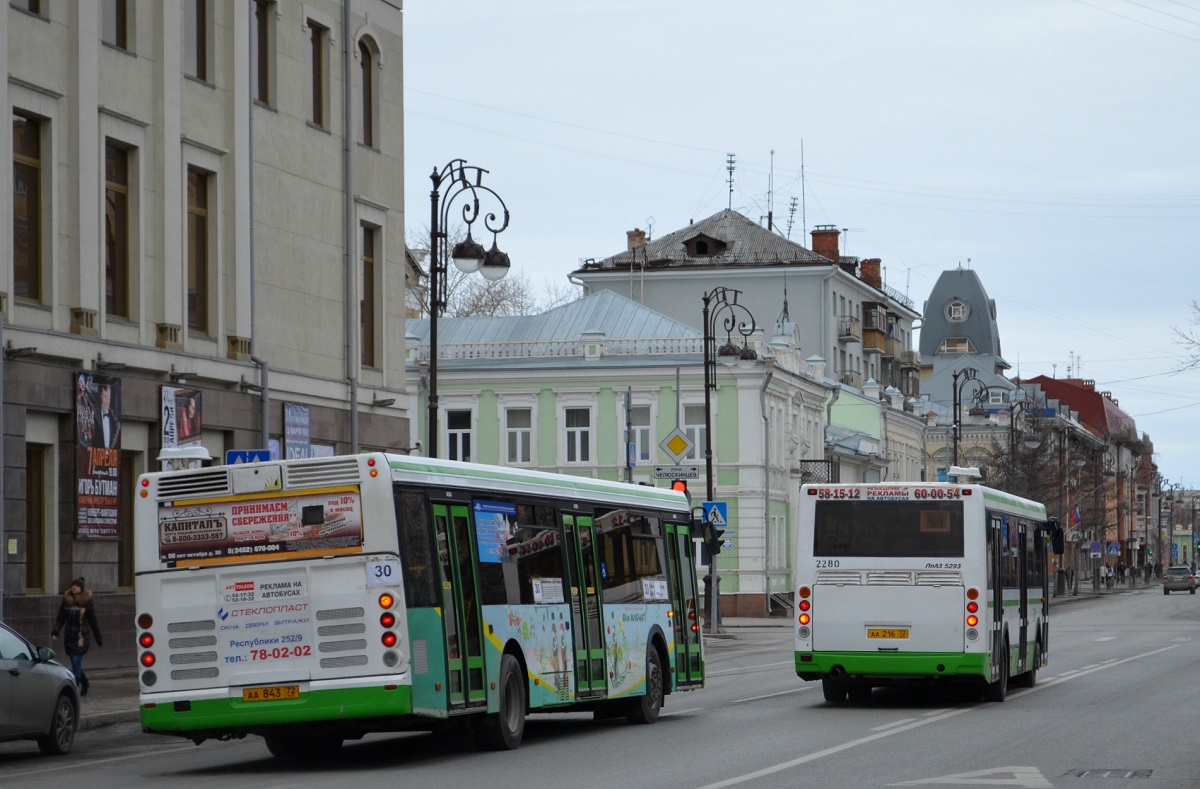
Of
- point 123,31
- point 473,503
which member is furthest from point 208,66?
point 473,503

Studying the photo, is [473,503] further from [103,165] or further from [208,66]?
[208,66]

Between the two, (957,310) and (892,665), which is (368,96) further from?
(957,310)

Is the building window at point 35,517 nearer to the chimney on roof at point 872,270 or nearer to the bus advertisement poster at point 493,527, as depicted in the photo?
the bus advertisement poster at point 493,527

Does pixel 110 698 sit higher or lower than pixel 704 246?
lower

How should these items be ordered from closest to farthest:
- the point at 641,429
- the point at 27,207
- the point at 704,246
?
the point at 27,207 < the point at 641,429 < the point at 704,246

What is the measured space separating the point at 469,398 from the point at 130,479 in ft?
122

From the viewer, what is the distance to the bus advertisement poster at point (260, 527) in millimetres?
16047

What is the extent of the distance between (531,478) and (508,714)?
94.5 inches

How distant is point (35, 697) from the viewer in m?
18.4

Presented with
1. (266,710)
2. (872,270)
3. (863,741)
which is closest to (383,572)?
(266,710)

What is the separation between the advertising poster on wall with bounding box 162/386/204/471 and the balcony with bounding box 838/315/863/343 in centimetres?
6422

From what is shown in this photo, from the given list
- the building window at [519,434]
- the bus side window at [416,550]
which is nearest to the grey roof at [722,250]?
the building window at [519,434]

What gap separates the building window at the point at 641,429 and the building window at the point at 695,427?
1.41 meters

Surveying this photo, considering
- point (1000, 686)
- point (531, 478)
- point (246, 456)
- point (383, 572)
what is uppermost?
point (246, 456)
